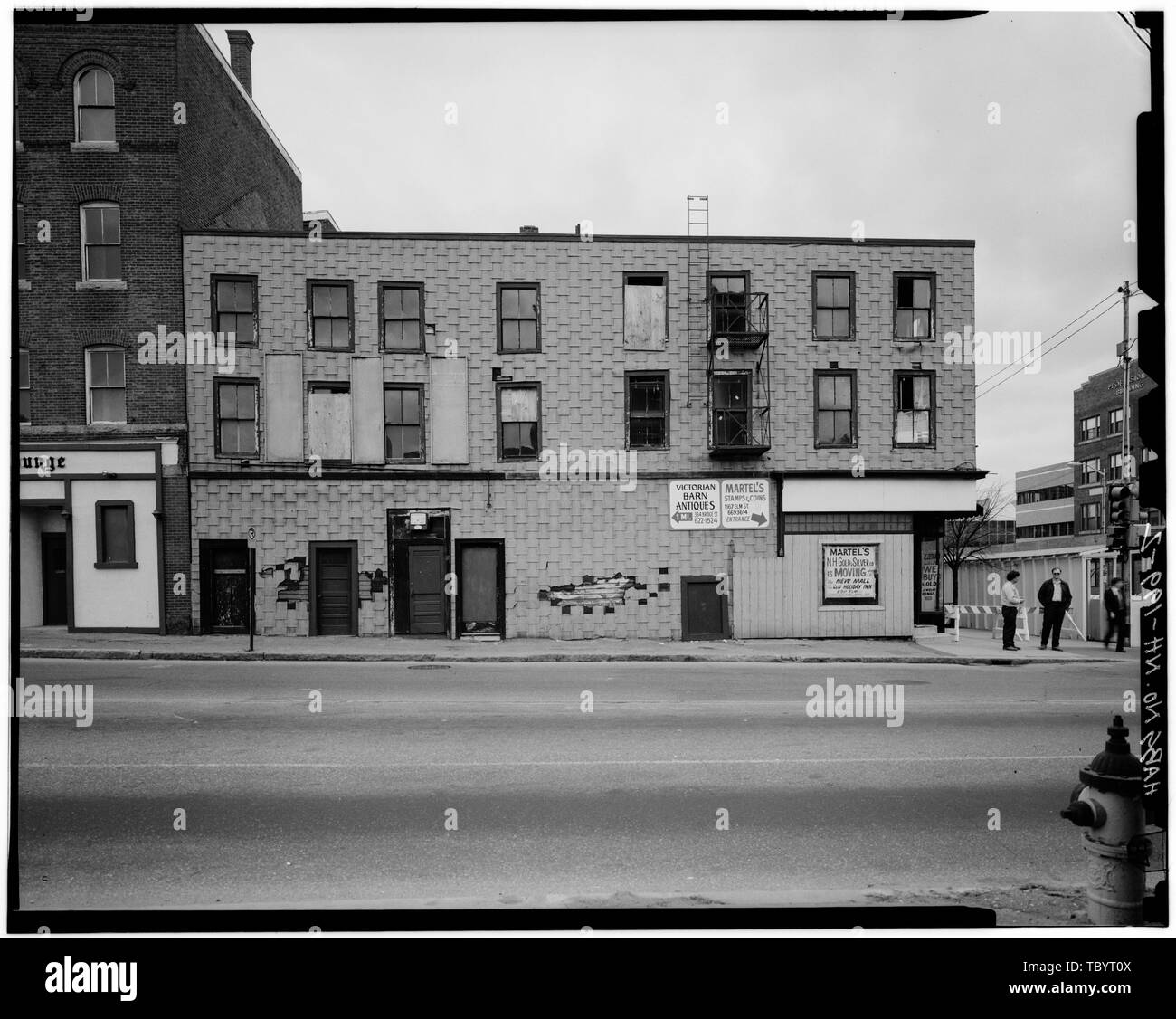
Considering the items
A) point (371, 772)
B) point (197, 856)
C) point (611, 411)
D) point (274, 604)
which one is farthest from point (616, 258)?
point (197, 856)

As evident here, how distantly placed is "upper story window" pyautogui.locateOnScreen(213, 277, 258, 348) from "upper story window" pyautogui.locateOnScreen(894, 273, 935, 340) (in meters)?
15.8

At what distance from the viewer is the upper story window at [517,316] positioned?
18719 millimetres

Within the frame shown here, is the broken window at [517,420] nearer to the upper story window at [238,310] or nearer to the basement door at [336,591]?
the basement door at [336,591]

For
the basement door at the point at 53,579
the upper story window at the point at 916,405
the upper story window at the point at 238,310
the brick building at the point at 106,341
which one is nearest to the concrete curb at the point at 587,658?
the brick building at the point at 106,341

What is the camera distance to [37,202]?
16250 millimetres

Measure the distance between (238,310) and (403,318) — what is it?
3.82m

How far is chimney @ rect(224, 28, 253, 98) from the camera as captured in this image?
23891 mm

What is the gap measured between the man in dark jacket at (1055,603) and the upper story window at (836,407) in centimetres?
548

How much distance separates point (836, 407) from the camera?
63.7ft

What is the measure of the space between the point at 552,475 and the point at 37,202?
12.5 m

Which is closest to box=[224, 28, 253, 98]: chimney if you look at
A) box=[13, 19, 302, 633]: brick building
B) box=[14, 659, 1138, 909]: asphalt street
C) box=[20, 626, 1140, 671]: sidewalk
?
box=[13, 19, 302, 633]: brick building

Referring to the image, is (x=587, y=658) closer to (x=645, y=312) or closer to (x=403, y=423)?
(x=403, y=423)
